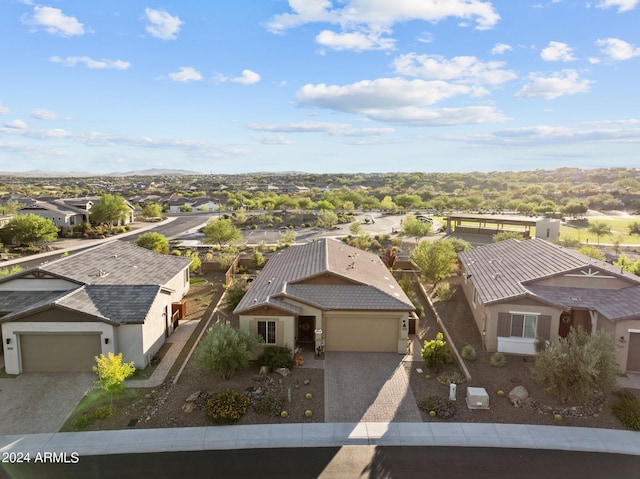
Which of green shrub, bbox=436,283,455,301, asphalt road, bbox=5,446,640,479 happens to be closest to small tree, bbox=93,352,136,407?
asphalt road, bbox=5,446,640,479

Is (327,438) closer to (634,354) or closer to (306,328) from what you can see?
(306,328)

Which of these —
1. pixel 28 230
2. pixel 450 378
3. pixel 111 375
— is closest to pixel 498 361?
pixel 450 378

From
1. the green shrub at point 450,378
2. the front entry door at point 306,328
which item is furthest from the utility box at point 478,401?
the front entry door at point 306,328

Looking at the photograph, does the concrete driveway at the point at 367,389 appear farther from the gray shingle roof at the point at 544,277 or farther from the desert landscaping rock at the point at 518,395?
the gray shingle roof at the point at 544,277

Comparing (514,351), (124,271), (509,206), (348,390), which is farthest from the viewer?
(509,206)

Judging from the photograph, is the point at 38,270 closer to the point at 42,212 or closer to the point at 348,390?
the point at 348,390

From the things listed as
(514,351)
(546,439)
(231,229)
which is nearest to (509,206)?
(231,229)
